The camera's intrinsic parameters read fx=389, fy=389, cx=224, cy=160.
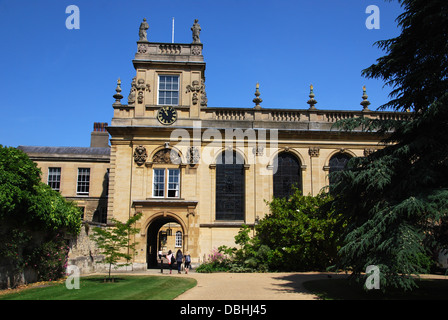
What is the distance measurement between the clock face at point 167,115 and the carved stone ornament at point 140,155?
7.48 ft

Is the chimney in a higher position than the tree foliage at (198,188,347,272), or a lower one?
higher

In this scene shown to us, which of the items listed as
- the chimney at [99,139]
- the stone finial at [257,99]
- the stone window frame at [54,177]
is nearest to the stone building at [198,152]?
the stone finial at [257,99]

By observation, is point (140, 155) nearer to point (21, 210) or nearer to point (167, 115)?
point (167, 115)

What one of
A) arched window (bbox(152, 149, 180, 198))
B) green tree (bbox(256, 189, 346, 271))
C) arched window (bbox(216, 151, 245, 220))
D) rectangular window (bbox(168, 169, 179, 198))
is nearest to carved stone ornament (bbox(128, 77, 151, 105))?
arched window (bbox(152, 149, 180, 198))

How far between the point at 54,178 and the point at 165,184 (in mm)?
10698

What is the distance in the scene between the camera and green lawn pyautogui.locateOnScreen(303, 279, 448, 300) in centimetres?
1272

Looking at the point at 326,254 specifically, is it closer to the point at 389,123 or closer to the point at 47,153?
the point at 389,123

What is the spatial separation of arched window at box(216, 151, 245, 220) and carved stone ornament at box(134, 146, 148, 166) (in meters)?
4.84

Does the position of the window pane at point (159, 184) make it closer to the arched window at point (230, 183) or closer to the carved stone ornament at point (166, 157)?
the carved stone ornament at point (166, 157)

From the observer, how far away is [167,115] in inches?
1029

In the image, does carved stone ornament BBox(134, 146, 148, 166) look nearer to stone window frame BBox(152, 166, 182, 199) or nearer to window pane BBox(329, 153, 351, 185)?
stone window frame BBox(152, 166, 182, 199)

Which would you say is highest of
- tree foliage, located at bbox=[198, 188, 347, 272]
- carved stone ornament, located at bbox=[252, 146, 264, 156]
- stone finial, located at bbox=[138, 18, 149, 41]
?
stone finial, located at bbox=[138, 18, 149, 41]
